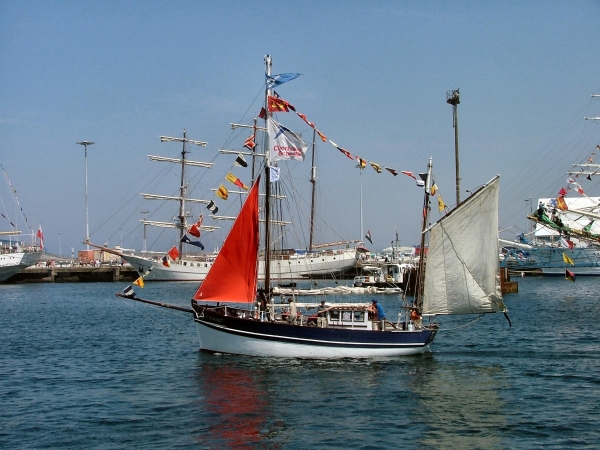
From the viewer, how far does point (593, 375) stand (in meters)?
27.3

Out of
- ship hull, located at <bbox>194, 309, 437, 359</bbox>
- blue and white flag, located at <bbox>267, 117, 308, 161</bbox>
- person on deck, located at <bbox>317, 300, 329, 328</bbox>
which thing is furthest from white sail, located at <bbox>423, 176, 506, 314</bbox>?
blue and white flag, located at <bbox>267, 117, 308, 161</bbox>

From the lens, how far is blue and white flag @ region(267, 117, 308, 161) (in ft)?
108

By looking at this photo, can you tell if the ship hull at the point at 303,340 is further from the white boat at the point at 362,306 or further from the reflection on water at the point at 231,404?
the reflection on water at the point at 231,404

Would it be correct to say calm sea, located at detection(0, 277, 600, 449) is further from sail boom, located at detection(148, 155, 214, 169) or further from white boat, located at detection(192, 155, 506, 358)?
sail boom, located at detection(148, 155, 214, 169)

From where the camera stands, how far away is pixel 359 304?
31.0 meters

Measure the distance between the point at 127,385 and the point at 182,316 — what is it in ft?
86.1

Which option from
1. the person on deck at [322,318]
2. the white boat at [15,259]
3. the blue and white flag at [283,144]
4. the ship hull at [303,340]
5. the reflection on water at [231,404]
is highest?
the blue and white flag at [283,144]

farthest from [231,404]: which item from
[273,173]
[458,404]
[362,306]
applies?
[273,173]

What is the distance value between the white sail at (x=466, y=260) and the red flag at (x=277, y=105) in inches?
358

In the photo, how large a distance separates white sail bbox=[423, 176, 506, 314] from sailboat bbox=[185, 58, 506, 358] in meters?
0.04

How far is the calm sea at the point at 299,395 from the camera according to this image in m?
19.5

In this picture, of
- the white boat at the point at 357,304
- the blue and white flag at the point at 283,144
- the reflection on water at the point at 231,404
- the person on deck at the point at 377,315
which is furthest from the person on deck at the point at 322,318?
the blue and white flag at the point at 283,144

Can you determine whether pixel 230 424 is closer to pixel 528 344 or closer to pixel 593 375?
pixel 593 375

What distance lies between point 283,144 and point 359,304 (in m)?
8.29
